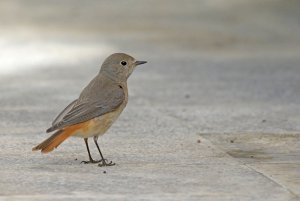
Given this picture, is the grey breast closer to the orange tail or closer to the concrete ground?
the orange tail

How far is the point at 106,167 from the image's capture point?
30.3 feet

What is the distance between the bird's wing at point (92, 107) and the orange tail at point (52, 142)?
0.06m

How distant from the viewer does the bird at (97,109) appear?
887 centimetres

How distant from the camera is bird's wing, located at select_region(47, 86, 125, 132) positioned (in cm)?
894

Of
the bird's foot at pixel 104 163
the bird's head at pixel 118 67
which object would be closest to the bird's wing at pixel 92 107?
the bird's head at pixel 118 67

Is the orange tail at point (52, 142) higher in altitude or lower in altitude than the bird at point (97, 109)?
lower

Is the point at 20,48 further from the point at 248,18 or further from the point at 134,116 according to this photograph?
the point at 134,116

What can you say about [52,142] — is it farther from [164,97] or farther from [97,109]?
[164,97]

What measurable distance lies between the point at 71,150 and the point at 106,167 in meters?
0.98

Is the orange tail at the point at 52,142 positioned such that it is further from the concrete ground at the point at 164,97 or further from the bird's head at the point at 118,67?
the bird's head at the point at 118,67

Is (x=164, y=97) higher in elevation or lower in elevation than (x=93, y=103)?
lower

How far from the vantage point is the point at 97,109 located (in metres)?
9.26

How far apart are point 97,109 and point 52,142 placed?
2.13 ft

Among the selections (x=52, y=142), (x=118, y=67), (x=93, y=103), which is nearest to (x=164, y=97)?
(x=118, y=67)
